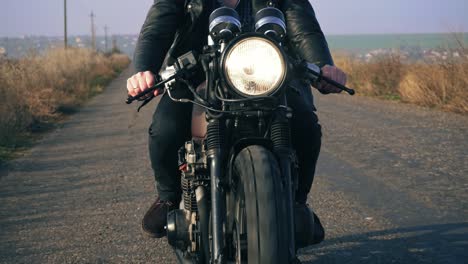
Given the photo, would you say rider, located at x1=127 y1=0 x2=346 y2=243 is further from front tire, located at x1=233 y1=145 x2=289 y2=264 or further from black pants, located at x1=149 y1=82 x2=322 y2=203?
front tire, located at x1=233 y1=145 x2=289 y2=264

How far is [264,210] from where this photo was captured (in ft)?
8.20

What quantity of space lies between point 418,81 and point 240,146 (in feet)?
43.6

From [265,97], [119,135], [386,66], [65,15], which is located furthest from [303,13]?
[65,15]

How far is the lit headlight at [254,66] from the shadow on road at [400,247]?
190 cm

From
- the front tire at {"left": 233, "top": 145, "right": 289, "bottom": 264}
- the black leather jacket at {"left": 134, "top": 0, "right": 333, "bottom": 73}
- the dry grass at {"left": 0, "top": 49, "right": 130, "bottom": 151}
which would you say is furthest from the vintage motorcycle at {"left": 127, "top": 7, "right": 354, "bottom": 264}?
the dry grass at {"left": 0, "top": 49, "right": 130, "bottom": 151}

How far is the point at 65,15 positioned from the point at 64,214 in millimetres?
46876

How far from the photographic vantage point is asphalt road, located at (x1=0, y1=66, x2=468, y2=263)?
4.58 metres

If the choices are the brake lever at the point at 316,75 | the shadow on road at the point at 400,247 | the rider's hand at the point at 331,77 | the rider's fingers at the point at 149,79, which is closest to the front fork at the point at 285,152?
the brake lever at the point at 316,75

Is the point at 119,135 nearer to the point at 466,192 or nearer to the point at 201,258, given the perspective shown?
the point at 466,192

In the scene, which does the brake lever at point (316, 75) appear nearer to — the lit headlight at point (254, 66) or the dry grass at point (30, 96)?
the lit headlight at point (254, 66)

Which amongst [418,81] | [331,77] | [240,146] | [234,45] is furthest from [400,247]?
[418,81]

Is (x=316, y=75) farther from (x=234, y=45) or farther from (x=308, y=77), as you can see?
(x=234, y=45)

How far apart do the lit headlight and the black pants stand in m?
0.54

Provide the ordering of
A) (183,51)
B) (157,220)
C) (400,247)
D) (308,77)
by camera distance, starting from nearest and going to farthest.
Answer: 1. (308,77)
2. (183,51)
3. (157,220)
4. (400,247)
